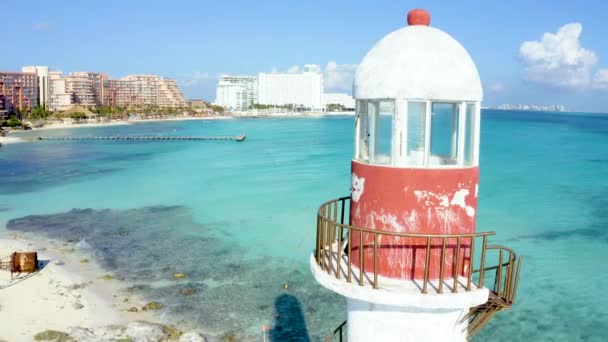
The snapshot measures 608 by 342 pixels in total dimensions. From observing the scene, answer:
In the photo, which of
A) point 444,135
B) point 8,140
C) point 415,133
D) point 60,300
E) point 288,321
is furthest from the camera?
point 8,140

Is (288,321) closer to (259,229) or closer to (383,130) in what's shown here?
(259,229)

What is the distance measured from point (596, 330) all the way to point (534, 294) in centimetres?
297

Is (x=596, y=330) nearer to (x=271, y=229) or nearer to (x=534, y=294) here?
(x=534, y=294)

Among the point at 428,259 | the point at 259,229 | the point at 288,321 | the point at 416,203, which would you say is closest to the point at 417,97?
the point at 416,203

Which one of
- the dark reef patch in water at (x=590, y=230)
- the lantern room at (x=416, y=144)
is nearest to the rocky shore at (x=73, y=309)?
the lantern room at (x=416, y=144)

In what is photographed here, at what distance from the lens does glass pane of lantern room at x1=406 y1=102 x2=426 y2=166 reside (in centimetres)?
547

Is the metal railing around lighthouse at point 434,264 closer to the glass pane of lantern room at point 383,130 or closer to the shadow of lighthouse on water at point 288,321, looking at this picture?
the glass pane of lantern room at point 383,130

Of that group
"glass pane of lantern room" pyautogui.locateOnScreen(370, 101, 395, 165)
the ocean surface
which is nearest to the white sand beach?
the ocean surface

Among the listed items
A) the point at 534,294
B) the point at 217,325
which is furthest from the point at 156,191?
the point at 534,294

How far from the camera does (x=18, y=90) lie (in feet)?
517

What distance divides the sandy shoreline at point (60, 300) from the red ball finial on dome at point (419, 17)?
16.0 metres

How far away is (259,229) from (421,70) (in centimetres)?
2661

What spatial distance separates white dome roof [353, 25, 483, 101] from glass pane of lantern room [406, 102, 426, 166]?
24cm

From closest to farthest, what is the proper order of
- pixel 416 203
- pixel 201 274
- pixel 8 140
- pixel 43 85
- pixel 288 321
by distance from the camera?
pixel 416 203 < pixel 288 321 < pixel 201 274 < pixel 8 140 < pixel 43 85
